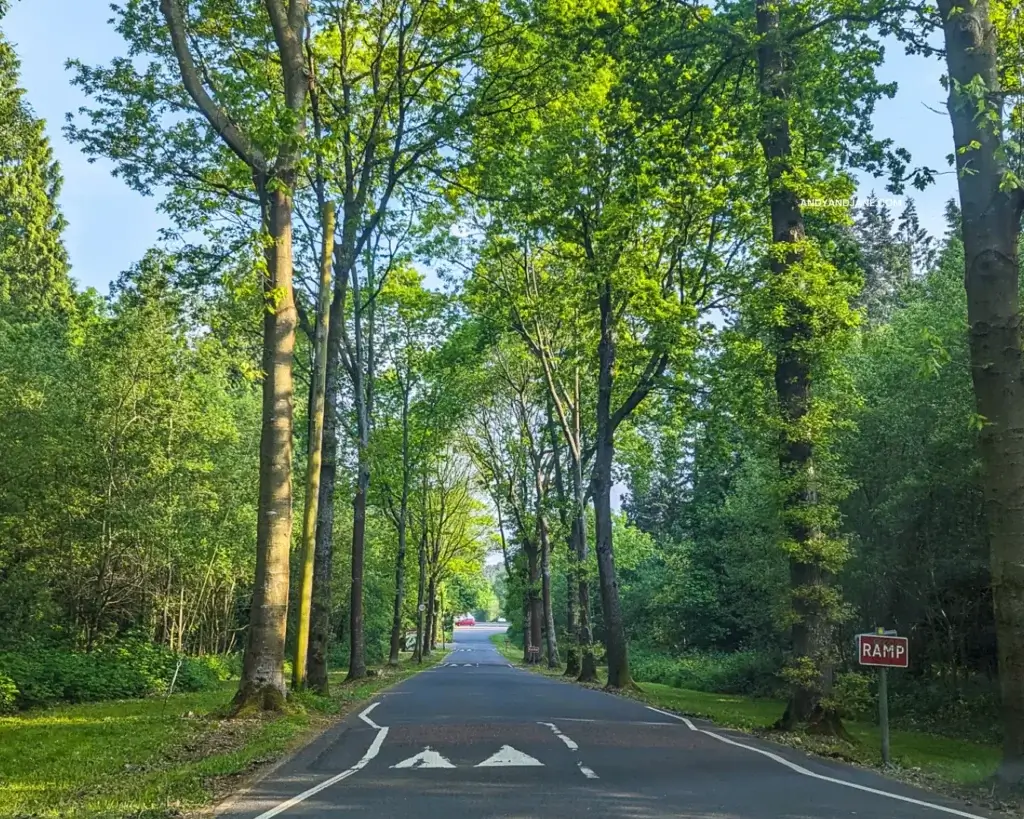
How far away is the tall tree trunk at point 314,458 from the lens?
17.8m

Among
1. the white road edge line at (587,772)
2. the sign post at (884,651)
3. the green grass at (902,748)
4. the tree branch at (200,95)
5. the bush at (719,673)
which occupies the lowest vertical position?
the bush at (719,673)

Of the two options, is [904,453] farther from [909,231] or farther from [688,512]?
[909,231]

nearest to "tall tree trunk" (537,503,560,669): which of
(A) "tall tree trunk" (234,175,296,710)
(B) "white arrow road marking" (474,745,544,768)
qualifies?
(A) "tall tree trunk" (234,175,296,710)

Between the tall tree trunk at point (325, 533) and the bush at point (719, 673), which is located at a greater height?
the tall tree trunk at point (325, 533)

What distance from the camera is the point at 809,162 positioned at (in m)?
16.0

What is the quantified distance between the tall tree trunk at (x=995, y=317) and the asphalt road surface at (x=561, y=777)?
191 cm

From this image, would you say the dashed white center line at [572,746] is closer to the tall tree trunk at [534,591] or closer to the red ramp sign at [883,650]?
the red ramp sign at [883,650]

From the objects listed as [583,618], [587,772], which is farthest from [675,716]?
[583,618]

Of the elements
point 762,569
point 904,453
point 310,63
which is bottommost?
point 762,569

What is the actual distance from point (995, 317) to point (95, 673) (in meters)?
20.0

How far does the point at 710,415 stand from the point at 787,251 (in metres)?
8.58

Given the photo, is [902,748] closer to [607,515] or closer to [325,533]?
[607,515]

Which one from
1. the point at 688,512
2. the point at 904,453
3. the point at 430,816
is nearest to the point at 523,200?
the point at 904,453

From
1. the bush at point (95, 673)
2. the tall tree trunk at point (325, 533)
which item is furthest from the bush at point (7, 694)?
the tall tree trunk at point (325, 533)
